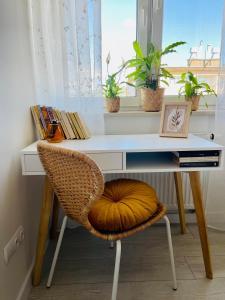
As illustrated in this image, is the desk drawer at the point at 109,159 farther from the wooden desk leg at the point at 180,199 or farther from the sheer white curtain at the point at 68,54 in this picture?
the wooden desk leg at the point at 180,199

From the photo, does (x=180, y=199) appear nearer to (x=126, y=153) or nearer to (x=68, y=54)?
(x=126, y=153)

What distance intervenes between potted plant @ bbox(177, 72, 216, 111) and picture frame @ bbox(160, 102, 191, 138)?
19 centimetres

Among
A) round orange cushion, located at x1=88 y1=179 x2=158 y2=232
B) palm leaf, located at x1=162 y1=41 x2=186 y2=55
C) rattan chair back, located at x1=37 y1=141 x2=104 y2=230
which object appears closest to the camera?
rattan chair back, located at x1=37 y1=141 x2=104 y2=230

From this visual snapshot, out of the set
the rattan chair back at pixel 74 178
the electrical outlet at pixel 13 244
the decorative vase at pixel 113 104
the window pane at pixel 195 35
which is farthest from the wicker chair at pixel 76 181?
the window pane at pixel 195 35

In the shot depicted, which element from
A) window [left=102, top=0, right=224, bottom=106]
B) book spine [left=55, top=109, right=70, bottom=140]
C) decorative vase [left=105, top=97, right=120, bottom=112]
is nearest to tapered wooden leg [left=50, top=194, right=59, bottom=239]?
book spine [left=55, top=109, right=70, bottom=140]

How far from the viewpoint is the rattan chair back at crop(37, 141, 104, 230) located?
0.93m

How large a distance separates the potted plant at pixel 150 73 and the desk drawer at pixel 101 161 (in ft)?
2.07

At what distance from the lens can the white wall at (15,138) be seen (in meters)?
1.06

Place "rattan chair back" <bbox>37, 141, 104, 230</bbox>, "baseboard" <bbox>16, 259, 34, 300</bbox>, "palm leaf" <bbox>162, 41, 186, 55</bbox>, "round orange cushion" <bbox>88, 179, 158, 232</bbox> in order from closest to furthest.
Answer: "rattan chair back" <bbox>37, 141, 104, 230</bbox> → "round orange cushion" <bbox>88, 179, 158, 232</bbox> → "baseboard" <bbox>16, 259, 34, 300</bbox> → "palm leaf" <bbox>162, 41, 186, 55</bbox>

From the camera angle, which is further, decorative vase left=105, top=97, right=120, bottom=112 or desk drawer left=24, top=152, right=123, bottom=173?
decorative vase left=105, top=97, right=120, bottom=112

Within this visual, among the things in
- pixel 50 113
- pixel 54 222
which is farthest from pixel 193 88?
pixel 54 222

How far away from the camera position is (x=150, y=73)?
5.36 ft

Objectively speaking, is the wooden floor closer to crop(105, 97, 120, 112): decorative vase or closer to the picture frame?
the picture frame

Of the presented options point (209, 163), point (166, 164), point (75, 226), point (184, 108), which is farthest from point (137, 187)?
point (75, 226)
